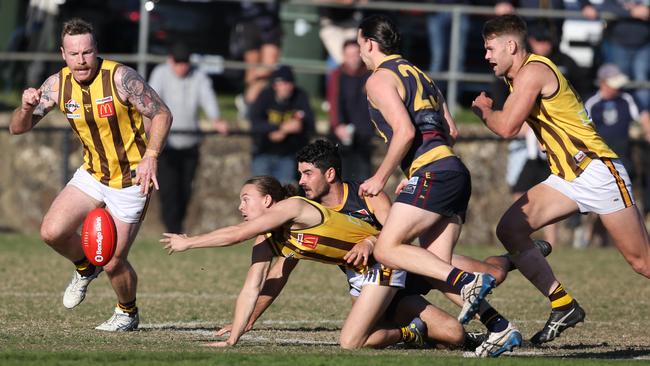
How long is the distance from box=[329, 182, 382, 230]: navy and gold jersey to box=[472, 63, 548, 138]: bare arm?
3.12ft

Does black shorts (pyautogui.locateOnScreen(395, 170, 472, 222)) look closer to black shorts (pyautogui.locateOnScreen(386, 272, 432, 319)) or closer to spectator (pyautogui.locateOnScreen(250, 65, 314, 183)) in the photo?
black shorts (pyautogui.locateOnScreen(386, 272, 432, 319))

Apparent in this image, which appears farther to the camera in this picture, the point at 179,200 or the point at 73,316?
the point at 179,200

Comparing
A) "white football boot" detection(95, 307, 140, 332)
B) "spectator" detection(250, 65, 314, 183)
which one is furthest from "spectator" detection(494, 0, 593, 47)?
"white football boot" detection(95, 307, 140, 332)

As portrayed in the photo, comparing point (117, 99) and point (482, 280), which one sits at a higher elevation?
point (117, 99)

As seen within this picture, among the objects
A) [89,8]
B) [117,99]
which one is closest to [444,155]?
[117,99]

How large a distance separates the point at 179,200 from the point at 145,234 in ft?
2.43

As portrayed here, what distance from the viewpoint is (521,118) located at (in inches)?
295

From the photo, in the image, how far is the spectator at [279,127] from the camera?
14492 mm

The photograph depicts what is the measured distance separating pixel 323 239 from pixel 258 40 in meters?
8.46

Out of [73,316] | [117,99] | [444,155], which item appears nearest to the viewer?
[444,155]

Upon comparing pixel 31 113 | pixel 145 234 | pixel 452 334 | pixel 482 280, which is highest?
pixel 31 113

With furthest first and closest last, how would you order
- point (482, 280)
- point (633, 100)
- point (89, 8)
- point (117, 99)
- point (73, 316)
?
1. point (89, 8)
2. point (633, 100)
3. point (73, 316)
4. point (117, 99)
5. point (482, 280)

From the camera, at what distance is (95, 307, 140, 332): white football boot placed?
828 centimetres

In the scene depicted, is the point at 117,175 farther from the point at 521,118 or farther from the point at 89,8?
the point at 89,8
